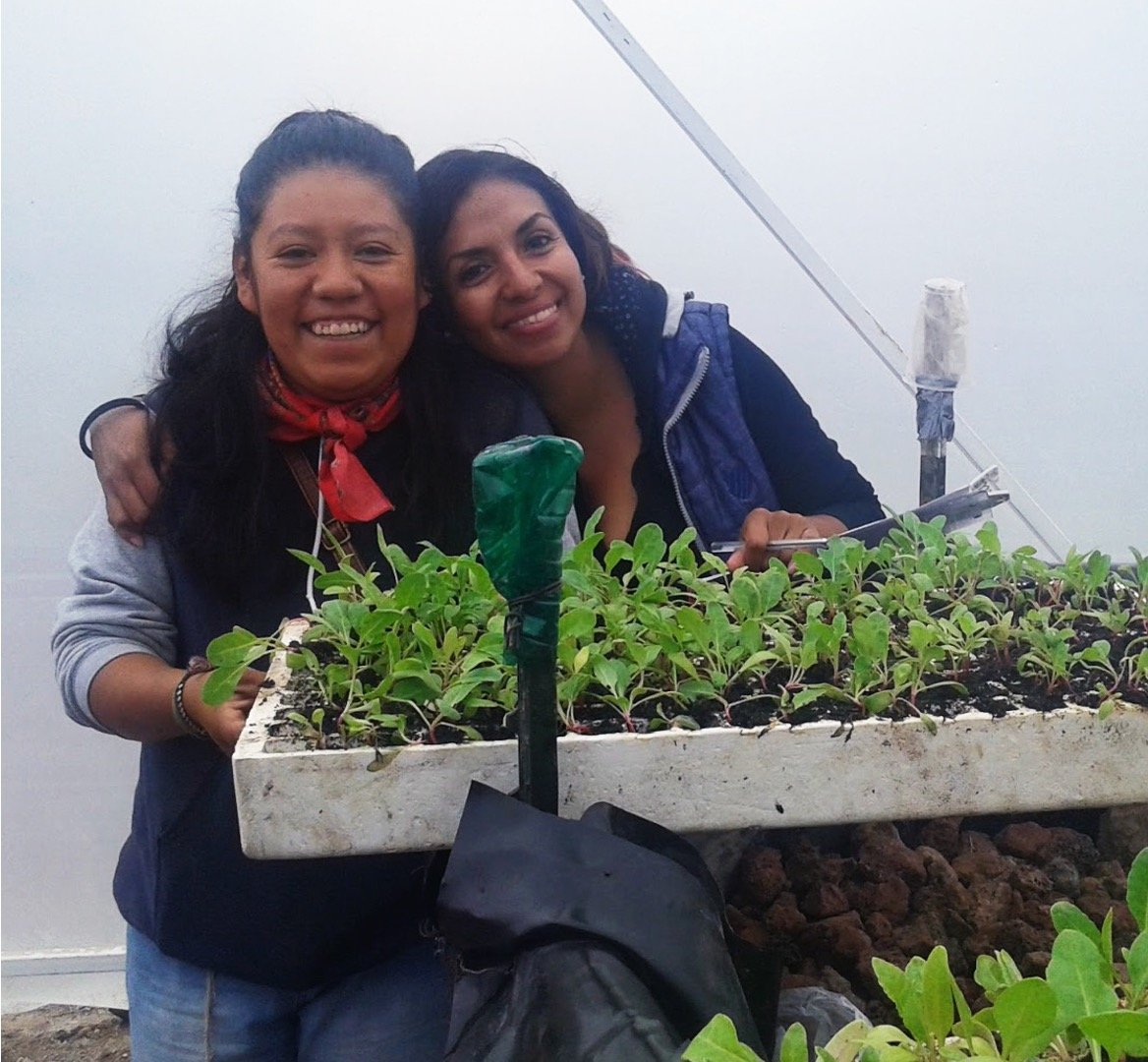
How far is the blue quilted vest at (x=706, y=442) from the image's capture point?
3.78ft

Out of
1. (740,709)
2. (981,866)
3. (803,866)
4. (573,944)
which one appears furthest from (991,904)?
(573,944)

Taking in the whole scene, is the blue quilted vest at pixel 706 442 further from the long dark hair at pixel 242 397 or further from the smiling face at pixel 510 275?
the long dark hair at pixel 242 397

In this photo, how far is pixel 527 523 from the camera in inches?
18.9

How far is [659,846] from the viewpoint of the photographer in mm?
531

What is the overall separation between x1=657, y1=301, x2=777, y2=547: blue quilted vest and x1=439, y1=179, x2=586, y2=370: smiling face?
14 centimetres

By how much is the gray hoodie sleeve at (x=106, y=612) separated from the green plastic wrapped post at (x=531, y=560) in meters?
0.54

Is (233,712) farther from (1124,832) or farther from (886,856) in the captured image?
(1124,832)

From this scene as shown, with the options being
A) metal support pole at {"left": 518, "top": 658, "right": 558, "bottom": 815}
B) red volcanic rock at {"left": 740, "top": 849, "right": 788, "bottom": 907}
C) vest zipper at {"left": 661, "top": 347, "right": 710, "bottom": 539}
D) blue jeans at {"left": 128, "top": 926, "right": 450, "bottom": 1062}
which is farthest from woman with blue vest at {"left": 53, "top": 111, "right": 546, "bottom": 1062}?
metal support pole at {"left": 518, "top": 658, "right": 558, "bottom": 815}

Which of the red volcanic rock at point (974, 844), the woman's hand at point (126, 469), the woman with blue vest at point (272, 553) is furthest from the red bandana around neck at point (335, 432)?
the red volcanic rock at point (974, 844)

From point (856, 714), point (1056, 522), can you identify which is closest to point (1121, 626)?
point (856, 714)

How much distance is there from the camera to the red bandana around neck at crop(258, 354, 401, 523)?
0.98 metres

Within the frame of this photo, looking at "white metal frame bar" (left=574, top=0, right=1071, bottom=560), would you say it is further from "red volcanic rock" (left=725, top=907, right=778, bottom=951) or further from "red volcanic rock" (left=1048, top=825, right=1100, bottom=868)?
"red volcanic rock" (left=725, top=907, right=778, bottom=951)

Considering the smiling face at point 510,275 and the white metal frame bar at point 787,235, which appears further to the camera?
the white metal frame bar at point 787,235

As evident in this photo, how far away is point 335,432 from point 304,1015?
545 millimetres
